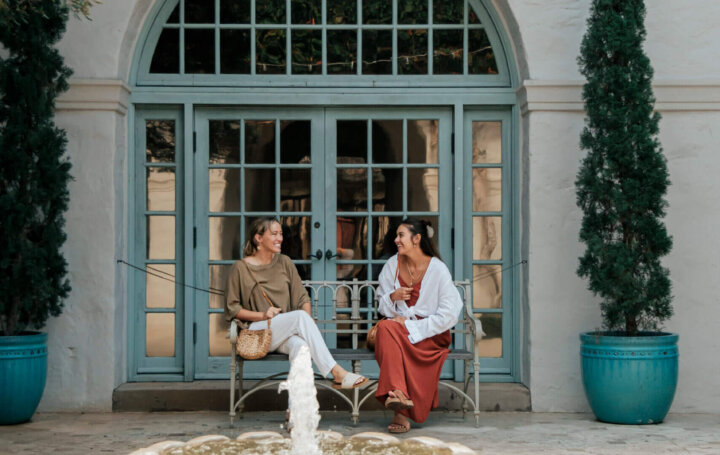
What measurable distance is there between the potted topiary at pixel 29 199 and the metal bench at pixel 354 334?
1.38m

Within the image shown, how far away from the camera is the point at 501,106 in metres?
7.65

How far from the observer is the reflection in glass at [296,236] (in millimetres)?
7637

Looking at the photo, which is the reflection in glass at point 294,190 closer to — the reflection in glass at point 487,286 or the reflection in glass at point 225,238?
the reflection in glass at point 225,238

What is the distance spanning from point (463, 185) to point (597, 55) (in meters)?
1.49

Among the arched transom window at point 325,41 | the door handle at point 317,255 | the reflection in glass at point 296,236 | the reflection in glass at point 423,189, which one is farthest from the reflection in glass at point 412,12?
the door handle at point 317,255

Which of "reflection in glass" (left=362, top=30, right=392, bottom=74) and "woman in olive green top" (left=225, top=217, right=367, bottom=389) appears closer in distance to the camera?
"woman in olive green top" (left=225, top=217, right=367, bottom=389)

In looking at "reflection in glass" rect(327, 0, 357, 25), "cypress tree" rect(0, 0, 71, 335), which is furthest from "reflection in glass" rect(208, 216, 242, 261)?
"reflection in glass" rect(327, 0, 357, 25)

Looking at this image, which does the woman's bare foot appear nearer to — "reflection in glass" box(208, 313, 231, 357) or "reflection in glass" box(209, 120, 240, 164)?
"reflection in glass" box(208, 313, 231, 357)

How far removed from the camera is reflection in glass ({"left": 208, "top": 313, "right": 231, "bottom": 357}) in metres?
7.62

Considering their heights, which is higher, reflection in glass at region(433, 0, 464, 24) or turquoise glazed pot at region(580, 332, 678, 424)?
reflection in glass at region(433, 0, 464, 24)

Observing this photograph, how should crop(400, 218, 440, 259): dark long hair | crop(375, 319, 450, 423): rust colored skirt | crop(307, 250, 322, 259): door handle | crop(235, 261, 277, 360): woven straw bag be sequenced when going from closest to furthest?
crop(375, 319, 450, 423): rust colored skirt, crop(235, 261, 277, 360): woven straw bag, crop(400, 218, 440, 259): dark long hair, crop(307, 250, 322, 259): door handle

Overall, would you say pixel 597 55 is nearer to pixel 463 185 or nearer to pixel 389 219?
pixel 463 185

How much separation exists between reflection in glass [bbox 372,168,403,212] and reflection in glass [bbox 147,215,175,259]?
162 cm

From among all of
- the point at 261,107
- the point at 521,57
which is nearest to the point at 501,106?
the point at 521,57
